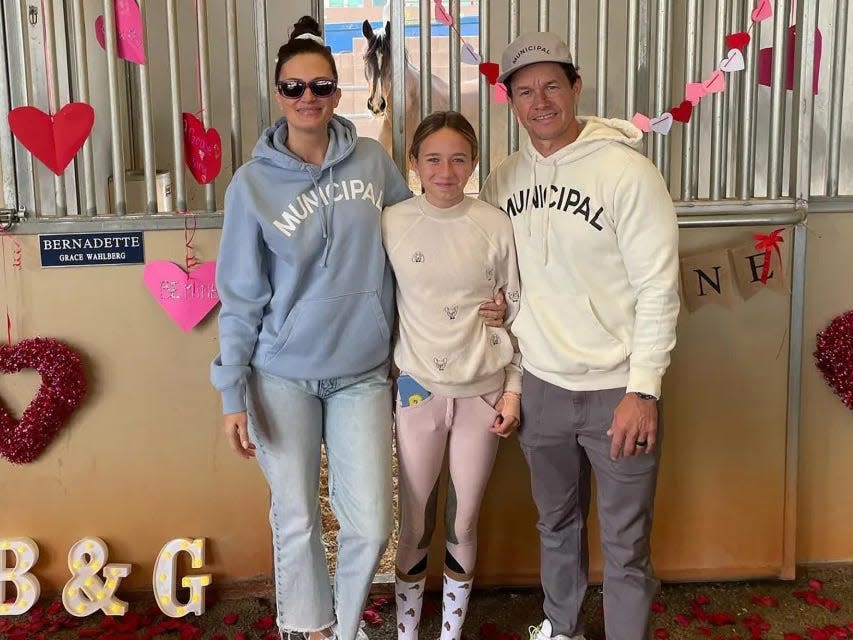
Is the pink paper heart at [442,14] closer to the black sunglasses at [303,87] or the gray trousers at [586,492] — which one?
the black sunglasses at [303,87]

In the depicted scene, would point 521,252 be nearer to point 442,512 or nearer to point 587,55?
point 442,512

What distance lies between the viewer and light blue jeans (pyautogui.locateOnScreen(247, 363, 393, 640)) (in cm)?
188

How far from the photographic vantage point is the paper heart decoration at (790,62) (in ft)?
7.63

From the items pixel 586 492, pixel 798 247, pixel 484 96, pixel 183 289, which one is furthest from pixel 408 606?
pixel 798 247

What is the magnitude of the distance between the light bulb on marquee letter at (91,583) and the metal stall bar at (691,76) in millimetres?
1838

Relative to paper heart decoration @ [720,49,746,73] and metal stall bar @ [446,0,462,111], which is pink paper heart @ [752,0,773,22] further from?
A: metal stall bar @ [446,0,462,111]

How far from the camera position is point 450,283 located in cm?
186

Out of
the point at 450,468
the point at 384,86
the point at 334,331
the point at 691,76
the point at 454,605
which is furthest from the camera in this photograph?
the point at 384,86

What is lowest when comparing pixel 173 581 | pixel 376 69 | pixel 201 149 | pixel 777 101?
pixel 173 581

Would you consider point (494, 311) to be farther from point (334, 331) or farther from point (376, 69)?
point (376, 69)

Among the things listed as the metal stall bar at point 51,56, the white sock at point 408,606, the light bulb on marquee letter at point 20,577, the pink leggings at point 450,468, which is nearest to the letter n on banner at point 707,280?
the pink leggings at point 450,468

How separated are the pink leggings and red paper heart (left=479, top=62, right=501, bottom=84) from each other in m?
0.83

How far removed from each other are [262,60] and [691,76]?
1.12m

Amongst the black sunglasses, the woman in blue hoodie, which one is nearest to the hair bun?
the woman in blue hoodie
